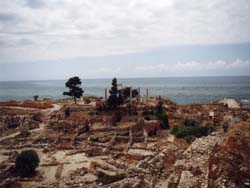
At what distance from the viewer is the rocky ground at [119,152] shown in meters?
13.6

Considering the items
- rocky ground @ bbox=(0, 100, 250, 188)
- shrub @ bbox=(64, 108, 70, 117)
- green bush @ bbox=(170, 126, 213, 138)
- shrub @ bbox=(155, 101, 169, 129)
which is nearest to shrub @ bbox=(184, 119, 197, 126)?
rocky ground @ bbox=(0, 100, 250, 188)

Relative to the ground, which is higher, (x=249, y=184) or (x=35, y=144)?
(x=249, y=184)

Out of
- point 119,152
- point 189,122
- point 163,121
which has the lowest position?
point 119,152

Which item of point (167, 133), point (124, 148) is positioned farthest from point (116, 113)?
point (124, 148)

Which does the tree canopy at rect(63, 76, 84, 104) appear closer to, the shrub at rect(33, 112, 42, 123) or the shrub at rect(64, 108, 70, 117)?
the shrub at rect(64, 108, 70, 117)

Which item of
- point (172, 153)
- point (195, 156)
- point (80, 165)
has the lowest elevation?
point (80, 165)

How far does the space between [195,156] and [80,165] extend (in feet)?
40.7

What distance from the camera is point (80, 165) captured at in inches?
1001

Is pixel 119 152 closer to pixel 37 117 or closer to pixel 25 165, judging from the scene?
pixel 25 165

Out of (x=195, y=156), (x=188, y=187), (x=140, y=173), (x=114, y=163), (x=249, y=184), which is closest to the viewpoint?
(x=249, y=184)

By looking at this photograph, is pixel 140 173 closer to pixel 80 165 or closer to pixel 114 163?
pixel 114 163

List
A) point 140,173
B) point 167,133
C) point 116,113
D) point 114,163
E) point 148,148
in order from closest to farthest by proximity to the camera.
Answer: point 140,173 < point 114,163 < point 148,148 < point 167,133 < point 116,113

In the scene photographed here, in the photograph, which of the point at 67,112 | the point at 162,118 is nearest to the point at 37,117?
the point at 67,112

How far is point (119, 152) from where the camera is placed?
28609 millimetres
